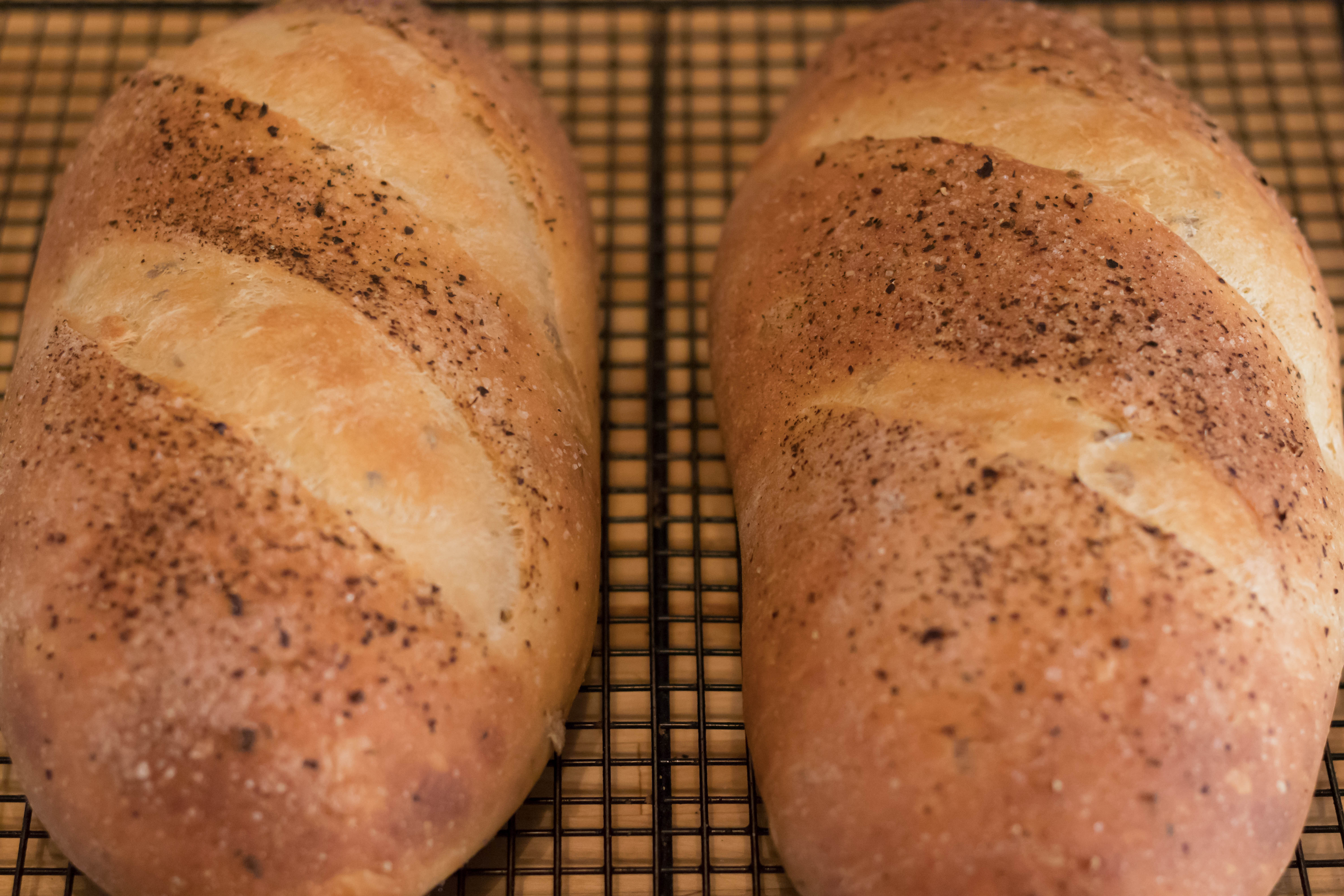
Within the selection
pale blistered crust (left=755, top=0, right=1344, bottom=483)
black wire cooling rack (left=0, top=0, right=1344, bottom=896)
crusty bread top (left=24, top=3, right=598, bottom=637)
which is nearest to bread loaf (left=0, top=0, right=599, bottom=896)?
crusty bread top (left=24, top=3, right=598, bottom=637)

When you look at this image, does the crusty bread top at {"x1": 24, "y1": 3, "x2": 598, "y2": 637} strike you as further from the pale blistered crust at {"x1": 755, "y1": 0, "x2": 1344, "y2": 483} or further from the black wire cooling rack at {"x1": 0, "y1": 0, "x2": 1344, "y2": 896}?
the pale blistered crust at {"x1": 755, "y1": 0, "x2": 1344, "y2": 483}

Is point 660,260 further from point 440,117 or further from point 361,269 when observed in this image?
point 361,269

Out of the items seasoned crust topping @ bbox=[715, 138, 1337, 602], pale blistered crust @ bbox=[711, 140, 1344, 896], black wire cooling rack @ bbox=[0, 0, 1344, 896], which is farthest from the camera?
black wire cooling rack @ bbox=[0, 0, 1344, 896]

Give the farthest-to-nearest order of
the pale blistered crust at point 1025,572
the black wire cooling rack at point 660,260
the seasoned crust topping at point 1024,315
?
the black wire cooling rack at point 660,260
the seasoned crust topping at point 1024,315
the pale blistered crust at point 1025,572

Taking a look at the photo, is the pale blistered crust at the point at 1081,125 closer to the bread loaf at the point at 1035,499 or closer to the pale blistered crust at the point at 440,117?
the bread loaf at the point at 1035,499

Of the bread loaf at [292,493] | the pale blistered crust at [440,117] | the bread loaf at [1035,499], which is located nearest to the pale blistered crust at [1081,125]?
the bread loaf at [1035,499]

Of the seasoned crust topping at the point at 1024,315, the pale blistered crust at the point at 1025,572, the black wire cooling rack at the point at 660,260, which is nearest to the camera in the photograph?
the pale blistered crust at the point at 1025,572

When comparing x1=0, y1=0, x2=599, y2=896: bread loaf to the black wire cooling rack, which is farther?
the black wire cooling rack
